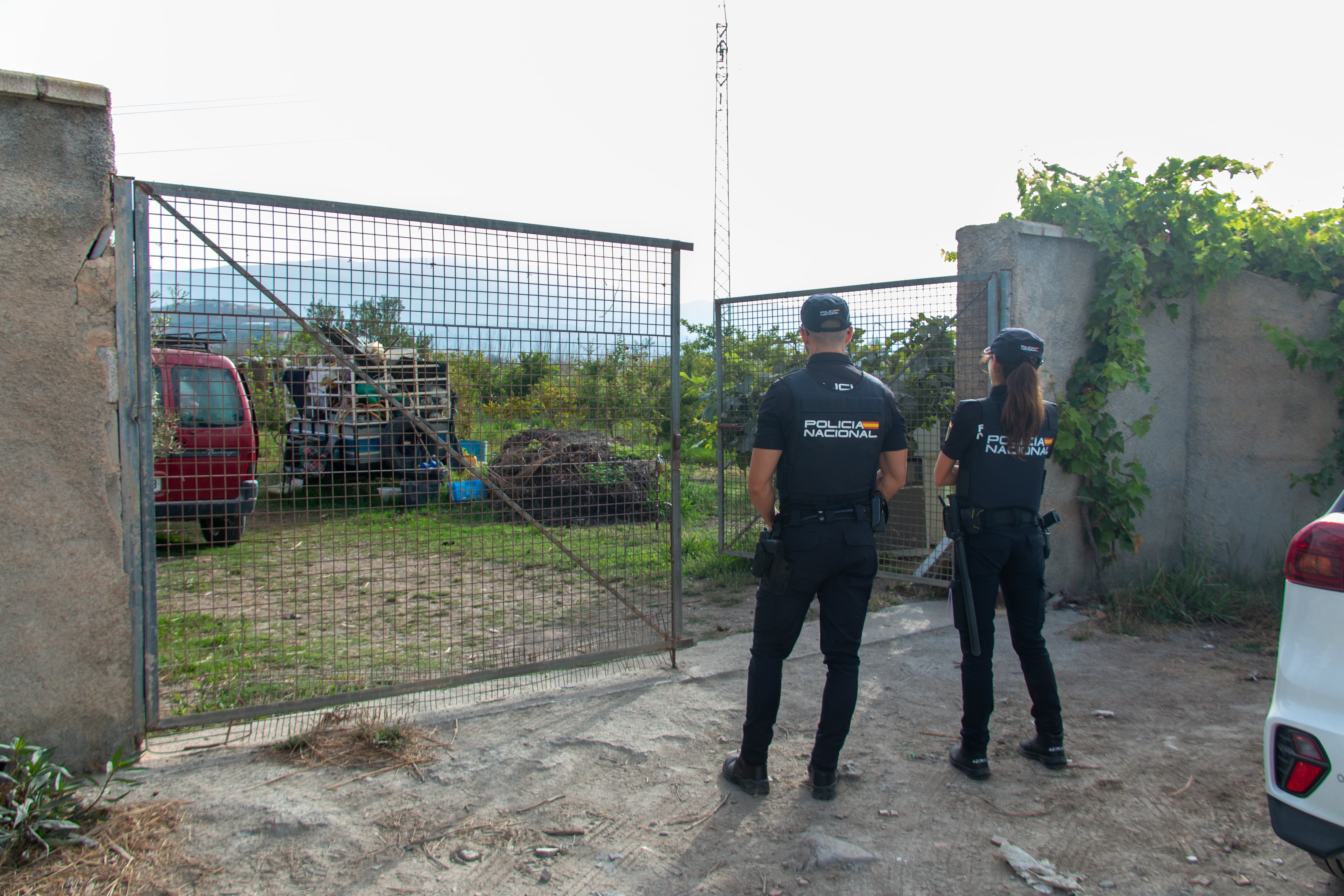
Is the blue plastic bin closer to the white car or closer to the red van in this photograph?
the red van

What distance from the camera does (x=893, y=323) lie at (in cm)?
585

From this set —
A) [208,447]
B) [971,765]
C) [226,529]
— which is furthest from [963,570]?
[208,447]

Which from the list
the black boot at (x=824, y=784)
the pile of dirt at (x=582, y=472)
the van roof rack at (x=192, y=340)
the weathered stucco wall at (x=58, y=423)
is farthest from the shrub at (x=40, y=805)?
the black boot at (x=824, y=784)

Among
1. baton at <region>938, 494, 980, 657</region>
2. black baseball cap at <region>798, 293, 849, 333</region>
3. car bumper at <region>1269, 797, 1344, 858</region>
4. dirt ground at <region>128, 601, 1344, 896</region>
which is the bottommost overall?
dirt ground at <region>128, 601, 1344, 896</region>

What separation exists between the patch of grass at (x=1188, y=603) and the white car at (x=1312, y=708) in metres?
3.36

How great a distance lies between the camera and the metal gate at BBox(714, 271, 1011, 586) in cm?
572

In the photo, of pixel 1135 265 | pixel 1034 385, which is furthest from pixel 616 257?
pixel 1135 265

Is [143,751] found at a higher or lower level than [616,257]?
lower

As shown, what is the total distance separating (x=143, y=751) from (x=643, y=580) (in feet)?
11.9

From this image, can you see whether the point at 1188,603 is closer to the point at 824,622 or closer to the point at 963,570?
the point at 963,570

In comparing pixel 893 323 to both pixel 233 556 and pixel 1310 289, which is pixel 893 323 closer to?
pixel 1310 289

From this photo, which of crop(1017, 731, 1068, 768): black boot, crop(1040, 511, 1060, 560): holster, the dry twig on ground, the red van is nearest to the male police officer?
crop(1040, 511, 1060, 560): holster

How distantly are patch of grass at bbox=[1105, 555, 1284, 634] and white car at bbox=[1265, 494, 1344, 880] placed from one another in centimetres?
336

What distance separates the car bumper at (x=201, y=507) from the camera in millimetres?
3238
